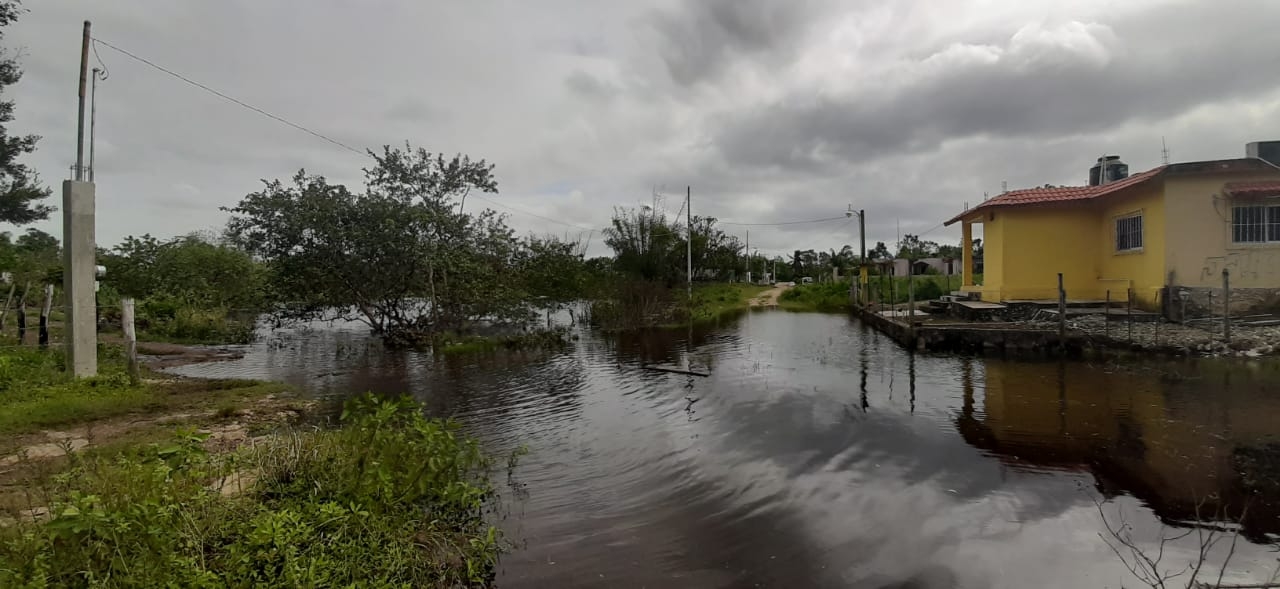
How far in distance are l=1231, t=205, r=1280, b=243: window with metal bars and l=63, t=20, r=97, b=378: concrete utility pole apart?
76.8ft

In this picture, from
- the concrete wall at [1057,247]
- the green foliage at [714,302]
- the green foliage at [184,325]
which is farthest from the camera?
the green foliage at [714,302]

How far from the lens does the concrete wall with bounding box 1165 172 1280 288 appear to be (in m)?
13.9

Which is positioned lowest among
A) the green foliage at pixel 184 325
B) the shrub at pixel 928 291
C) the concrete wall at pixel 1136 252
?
the green foliage at pixel 184 325

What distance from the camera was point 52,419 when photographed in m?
7.31

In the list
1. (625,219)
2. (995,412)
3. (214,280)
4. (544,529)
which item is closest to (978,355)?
(995,412)

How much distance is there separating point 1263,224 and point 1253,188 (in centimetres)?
105

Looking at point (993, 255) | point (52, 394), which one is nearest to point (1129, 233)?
point (993, 255)

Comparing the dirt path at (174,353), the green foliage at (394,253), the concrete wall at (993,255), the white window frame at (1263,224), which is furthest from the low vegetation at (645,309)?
the white window frame at (1263,224)

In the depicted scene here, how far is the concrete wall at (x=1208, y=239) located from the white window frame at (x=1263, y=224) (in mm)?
114

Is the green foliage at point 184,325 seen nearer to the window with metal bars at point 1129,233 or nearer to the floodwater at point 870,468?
the floodwater at point 870,468

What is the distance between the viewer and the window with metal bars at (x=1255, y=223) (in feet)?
45.7

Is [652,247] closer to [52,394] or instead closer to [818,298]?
[818,298]

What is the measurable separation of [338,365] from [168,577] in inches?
498

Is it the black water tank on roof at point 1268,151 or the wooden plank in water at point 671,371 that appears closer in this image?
the wooden plank in water at point 671,371
